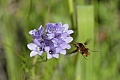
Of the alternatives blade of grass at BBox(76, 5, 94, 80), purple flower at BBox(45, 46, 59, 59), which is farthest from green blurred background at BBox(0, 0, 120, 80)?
purple flower at BBox(45, 46, 59, 59)

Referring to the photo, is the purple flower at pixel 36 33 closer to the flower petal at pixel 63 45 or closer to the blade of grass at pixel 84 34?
the flower petal at pixel 63 45

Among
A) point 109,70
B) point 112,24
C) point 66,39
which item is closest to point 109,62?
point 109,70

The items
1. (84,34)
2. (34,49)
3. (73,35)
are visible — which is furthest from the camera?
(73,35)

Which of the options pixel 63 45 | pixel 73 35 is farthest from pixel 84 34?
pixel 63 45

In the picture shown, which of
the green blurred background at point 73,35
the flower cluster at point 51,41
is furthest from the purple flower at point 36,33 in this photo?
the green blurred background at point 73,35

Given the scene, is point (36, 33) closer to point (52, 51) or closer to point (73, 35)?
point (52, 51)

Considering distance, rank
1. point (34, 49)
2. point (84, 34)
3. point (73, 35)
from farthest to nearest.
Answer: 1. point (73, 35)
2. point (84, 34)
3. point (34, 49)
